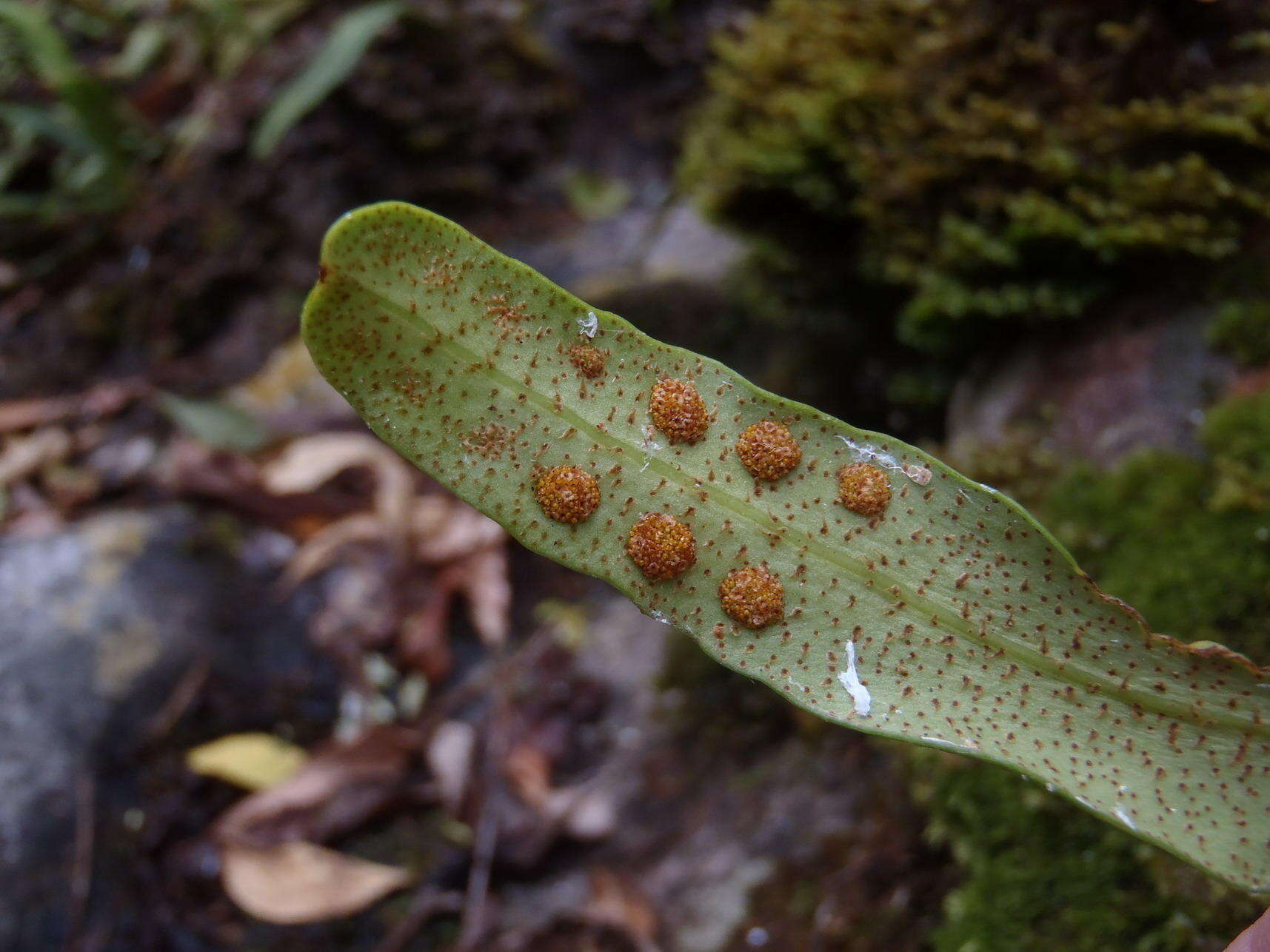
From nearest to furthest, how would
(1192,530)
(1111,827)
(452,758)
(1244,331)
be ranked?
(1111,827) → (1192,530) → (1244,331) → (452,758)

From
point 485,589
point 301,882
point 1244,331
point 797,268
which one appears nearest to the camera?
point 1244,331

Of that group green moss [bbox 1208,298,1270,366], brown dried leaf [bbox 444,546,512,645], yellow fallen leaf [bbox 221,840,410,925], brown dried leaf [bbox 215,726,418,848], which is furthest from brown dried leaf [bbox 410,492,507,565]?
green moss [bbox 1208,298,1270,366]

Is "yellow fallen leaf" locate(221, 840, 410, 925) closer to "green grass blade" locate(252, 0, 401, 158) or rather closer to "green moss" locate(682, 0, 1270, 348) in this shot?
"green moss" locate(682, 0, 1270, 348)

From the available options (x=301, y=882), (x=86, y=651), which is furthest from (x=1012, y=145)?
(x=86, y=651)

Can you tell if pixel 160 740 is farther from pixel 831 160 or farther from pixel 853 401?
pixel 831 160

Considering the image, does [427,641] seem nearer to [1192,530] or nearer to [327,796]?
[327,796]

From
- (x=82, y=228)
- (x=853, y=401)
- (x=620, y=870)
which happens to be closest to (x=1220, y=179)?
Result: (x=853, y=401)

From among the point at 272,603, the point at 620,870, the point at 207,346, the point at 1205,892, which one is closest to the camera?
the point at 1205,892
